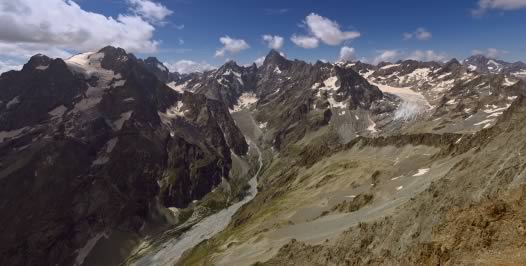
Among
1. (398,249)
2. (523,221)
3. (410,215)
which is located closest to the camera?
(523,221)

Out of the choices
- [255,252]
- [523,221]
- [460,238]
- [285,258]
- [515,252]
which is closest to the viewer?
[515,252]

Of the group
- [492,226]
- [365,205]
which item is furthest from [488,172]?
[365,205]

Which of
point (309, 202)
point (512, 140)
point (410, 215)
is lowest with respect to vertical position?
point (309, 202)

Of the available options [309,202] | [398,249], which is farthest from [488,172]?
[309,202]

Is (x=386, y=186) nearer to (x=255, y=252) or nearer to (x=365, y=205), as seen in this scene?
(x=365, y=205)

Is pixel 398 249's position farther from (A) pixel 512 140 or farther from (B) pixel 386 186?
(B) pixel 386 186

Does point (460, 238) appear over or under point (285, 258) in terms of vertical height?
over

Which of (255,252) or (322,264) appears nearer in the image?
(322,264)

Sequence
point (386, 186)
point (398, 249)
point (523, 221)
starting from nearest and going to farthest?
1. point (523, 221)
2. point (398, 249)
3. point (386, 186)

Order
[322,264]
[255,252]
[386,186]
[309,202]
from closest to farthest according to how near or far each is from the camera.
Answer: [322,264] < [255,252] < [386,186] < [309,202]
